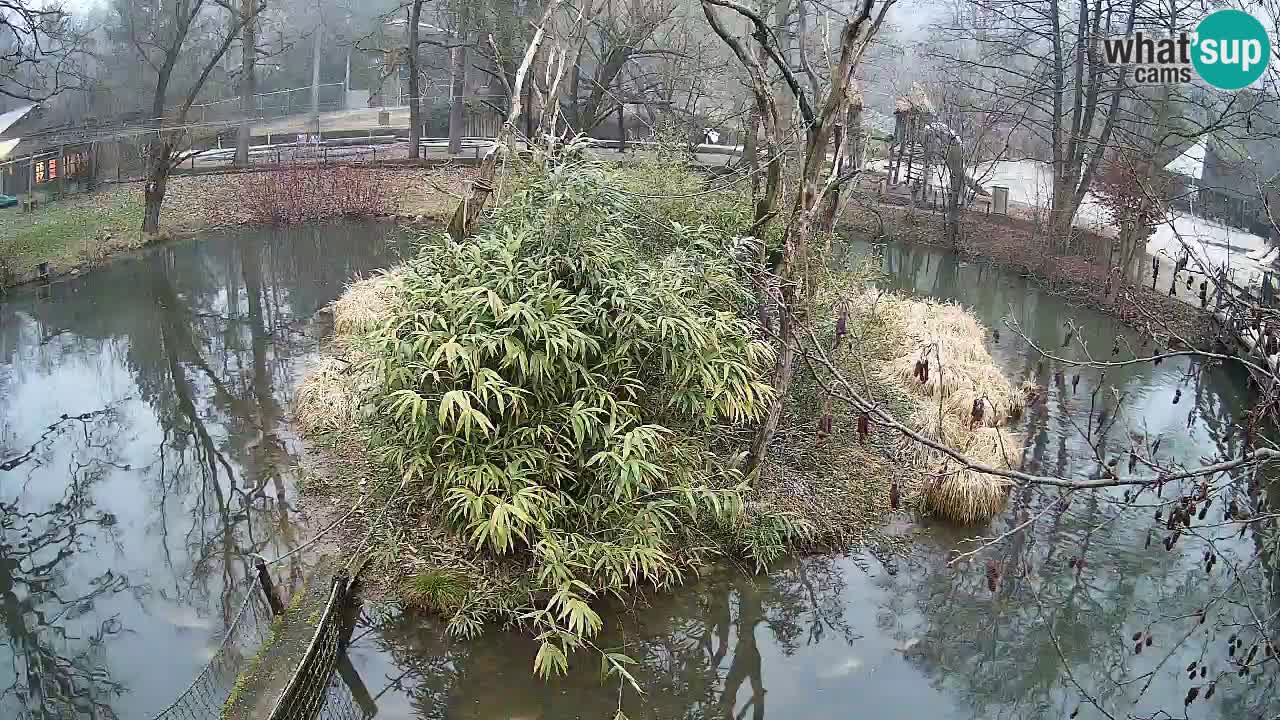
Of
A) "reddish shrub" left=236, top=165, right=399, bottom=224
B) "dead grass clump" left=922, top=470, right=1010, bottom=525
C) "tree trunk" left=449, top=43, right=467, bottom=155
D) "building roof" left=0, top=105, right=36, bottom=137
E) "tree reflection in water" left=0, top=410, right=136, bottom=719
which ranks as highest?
"tree trunk" left=449, top=43, right=467, bottom=155

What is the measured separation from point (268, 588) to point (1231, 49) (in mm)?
9616

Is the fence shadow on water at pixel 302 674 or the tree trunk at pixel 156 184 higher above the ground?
the tree trunk at pixel 156 184

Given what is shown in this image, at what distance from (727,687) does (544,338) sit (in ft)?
6.93

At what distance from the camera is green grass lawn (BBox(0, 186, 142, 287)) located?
1252cm

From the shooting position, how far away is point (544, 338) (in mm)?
5590

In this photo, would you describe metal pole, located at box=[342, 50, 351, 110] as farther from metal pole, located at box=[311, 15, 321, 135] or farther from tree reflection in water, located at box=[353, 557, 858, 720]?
tree reflection in water, located at box=[353, 557, 858, 720]

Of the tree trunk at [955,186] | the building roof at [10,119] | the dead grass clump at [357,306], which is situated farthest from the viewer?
the building roof at [10,119]

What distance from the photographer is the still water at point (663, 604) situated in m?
5.34

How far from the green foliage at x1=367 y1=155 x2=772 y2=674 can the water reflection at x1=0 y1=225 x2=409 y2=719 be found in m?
1.58

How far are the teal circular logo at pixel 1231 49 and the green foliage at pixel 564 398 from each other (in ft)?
18.1

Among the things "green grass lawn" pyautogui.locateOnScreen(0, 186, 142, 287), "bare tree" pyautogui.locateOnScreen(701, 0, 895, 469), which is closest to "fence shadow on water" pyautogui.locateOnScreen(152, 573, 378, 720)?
"bare tree" pyautogui.locateOnScreen(701, 0, 895, 469)

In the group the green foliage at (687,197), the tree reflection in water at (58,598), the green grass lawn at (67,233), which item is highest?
the green foliage at (687,197)

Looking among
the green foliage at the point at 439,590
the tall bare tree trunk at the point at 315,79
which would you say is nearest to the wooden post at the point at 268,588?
the green foliage at the point at 439,590

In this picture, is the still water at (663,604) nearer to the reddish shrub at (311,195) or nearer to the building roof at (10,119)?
the reddish shrub at (311,195)
